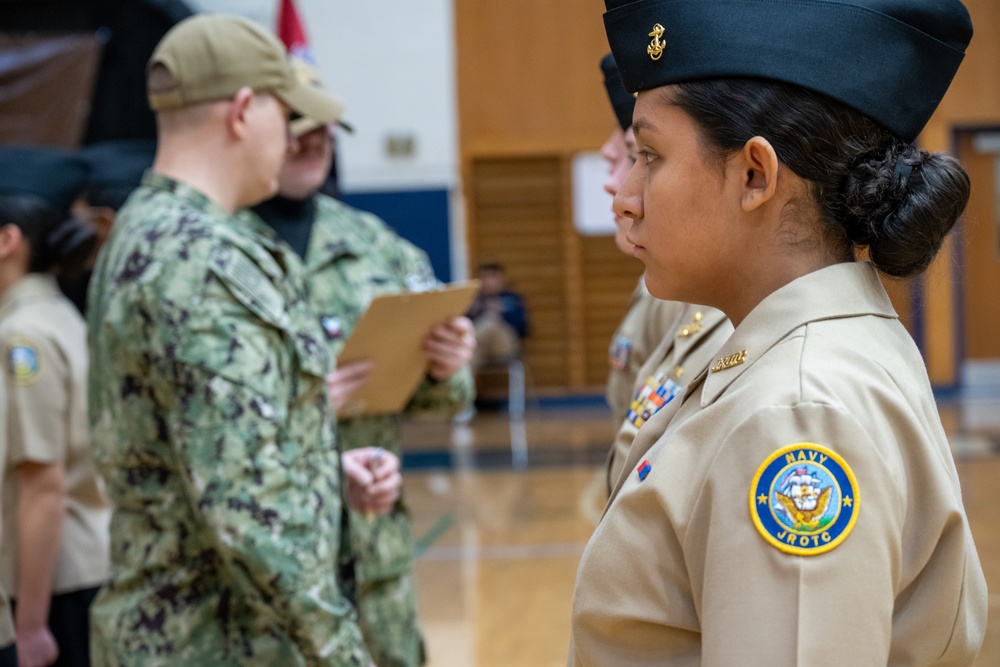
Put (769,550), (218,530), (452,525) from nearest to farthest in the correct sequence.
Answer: (769,550), (218,530), (452,525)

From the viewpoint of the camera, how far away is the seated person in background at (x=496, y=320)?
382 inches

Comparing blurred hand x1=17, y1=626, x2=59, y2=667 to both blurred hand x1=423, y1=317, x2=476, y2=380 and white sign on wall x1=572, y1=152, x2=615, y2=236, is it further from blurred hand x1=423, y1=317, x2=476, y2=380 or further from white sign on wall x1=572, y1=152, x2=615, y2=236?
white sign on wall x1=572, y1=152, x2=615, y2=236

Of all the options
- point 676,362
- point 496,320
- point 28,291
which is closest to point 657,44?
point 676,362

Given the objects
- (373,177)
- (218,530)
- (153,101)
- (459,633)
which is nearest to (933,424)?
(218,530)


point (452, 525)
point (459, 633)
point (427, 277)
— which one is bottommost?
point (452, 525)

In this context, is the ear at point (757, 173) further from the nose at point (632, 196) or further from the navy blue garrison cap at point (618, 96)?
the navy blue garrison cap at point (618, 96)

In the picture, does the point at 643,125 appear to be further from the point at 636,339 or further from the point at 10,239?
the point at 10,239

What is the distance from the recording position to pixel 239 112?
183 cm

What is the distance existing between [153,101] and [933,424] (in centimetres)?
141

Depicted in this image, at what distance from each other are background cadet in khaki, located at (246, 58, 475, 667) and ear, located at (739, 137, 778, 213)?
151 centimetres

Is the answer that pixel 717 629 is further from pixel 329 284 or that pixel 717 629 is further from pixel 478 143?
pixel 478 143

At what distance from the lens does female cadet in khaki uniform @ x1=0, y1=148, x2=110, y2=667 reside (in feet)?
7.82

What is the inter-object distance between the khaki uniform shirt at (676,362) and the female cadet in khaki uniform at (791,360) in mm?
520

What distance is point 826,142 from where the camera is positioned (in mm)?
915
